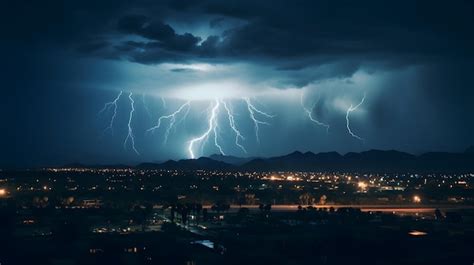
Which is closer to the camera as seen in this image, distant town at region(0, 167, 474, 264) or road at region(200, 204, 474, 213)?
distant town at region(0, 167, 474, 264)

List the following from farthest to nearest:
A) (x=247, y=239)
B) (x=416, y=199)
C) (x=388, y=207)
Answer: (x=416, y=199)
(x=388, y=207)
(x=247, y=239)

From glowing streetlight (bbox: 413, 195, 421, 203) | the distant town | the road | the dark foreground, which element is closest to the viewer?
the dark foreground

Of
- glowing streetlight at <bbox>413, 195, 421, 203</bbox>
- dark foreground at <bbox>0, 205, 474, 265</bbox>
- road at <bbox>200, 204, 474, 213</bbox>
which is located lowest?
dark foreground at <bbox>0, 205, 474, 265</bbox>

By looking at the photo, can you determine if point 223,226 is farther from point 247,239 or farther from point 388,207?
point 388,207

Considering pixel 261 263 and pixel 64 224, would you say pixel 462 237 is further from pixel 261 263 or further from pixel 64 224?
pixel 64 224

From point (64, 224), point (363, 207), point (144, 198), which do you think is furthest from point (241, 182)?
point (64, 224)

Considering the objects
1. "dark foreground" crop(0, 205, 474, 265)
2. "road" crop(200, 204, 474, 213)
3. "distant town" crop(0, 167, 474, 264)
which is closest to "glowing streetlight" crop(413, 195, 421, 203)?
"distant town" crop(0, 167, 474, 264)

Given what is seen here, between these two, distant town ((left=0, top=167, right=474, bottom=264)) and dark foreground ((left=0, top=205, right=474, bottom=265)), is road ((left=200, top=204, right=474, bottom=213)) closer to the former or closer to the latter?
distant town ((left=0, top=167, right=474, bottom=264))

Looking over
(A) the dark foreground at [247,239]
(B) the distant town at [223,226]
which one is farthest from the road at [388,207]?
(A) the dark foreground at [247,239]

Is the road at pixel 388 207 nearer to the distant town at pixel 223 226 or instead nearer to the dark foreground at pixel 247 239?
the distant town at pixel 223 226

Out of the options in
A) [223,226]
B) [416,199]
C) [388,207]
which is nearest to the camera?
[223,226]

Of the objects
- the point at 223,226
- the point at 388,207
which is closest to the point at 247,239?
the point at 223,226

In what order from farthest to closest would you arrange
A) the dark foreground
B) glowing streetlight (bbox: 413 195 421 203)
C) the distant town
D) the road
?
glowing streetlight (bbox: 413 195 421 203), the road, the distant town, the dark foreground
